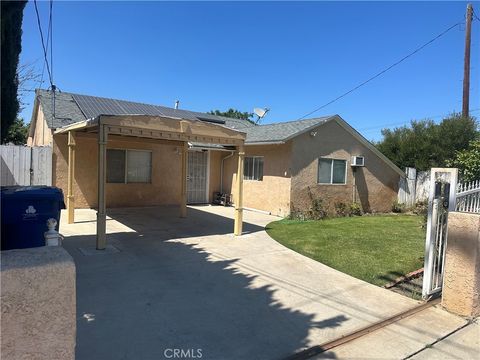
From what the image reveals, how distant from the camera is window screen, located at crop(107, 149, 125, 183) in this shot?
46.8 ft

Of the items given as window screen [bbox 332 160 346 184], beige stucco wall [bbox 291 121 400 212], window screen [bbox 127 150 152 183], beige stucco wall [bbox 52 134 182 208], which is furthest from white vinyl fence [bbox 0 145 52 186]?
window screen [bbox 332 160 346 184]

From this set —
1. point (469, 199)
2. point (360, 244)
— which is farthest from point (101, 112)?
point (469, 199)

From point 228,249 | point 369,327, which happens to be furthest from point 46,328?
point 228,249

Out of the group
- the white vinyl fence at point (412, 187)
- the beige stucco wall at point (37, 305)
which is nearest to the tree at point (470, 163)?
the white vinyl fence at point (412, 187)

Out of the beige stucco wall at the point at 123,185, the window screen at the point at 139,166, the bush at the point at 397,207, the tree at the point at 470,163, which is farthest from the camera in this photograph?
the bush at the point at 397,207

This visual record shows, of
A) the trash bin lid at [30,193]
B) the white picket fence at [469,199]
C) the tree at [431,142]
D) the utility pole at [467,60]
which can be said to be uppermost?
the utility pole at [467,60]

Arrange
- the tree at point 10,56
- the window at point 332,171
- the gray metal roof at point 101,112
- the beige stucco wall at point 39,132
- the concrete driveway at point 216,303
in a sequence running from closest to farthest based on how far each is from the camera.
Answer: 1. the tree at point 10,56
2. the concrete driveway at point 216,303
3. the beige stucco wall at point 39,132
4. the gray metal roof at point 101,112
5. the window at point 332,171

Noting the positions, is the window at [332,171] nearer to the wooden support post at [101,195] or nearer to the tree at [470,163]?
the tree at [470,163]

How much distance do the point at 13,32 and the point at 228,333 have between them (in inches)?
164

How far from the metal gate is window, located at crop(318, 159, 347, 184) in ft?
30.7

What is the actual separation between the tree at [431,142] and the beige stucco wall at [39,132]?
58.8 ft

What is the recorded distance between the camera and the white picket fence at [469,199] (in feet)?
18.5

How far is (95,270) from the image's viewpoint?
6.38m

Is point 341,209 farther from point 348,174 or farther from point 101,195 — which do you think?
point 101,195
